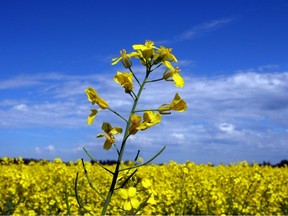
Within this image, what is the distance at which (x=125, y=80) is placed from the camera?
1618 mm

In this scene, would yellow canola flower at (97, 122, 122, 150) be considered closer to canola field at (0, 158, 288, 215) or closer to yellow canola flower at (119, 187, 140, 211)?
yellow canola flower at (119, 187, 140, 211)

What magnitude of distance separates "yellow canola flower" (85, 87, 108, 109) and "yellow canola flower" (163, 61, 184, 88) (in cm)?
24

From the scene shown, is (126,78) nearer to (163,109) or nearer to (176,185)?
(163,109)

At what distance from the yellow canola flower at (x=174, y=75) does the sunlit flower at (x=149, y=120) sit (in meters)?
0.15

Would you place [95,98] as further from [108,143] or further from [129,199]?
[129,199]

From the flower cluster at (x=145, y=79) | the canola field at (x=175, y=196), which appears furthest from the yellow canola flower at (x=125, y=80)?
the canola field at (x=175, y=196)

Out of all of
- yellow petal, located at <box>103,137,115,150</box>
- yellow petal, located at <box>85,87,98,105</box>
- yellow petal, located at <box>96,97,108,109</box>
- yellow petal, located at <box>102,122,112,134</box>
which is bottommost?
yellow petal, located at <box>103,137,115,150</box>

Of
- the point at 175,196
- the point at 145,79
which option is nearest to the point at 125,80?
the point at 145,79

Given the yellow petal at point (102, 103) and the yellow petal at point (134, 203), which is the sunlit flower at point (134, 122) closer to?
the yellow petal at point (102, 103)

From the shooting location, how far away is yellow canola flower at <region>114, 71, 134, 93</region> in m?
1.60

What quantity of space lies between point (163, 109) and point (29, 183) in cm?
670

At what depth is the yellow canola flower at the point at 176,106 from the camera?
1.61 metres

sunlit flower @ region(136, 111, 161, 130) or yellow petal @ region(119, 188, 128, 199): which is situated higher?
sunlit flower @ region(136, 111, 161, 130)

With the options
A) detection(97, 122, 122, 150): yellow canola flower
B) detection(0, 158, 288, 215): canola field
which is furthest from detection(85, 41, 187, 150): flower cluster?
detection(0, 158, 288, 215): canola field
